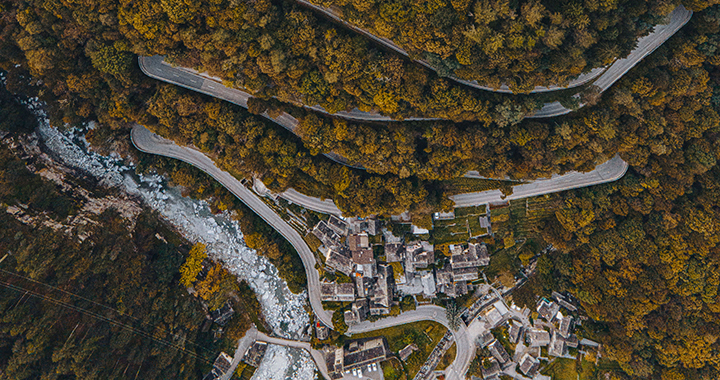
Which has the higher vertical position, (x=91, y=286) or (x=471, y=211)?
(x=471, y=211)

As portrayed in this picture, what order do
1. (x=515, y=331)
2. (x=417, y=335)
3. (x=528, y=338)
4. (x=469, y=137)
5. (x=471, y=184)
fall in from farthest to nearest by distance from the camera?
1. (x=528, y=338)
2. (x=417, y=335)
3. (x=515, y=331)
4. (x=471, y=184)
5. (x=469, y=137)

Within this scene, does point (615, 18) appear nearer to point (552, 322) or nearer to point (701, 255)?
point (701, 255)

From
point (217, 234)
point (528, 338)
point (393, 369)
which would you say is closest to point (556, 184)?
point (528, 338)

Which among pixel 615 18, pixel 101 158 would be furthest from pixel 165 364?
pixel 615 18

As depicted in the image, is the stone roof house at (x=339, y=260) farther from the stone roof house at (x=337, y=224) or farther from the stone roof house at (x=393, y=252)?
the stone roof house at (x=393, y=252)

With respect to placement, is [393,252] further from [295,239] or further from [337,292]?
[295,239]

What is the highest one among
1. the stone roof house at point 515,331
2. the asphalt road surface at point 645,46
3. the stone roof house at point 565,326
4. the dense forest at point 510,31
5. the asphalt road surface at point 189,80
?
the asphalt road surface at point 645,46

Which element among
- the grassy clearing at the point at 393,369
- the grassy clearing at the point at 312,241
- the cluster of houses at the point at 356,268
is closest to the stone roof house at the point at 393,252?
the cluster of houses at the point at 356,268
